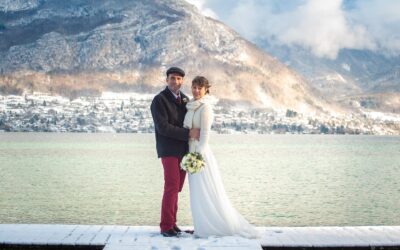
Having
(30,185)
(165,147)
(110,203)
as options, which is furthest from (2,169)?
(165,147)

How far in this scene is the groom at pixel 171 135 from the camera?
467 inches

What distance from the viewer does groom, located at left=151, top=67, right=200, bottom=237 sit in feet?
38.9

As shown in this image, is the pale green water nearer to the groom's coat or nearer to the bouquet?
the groom's coat

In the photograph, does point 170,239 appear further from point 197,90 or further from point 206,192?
point 197,90

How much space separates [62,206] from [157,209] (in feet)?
18.1

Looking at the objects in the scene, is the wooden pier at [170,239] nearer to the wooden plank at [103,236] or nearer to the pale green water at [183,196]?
the wooden plank at [103,236]

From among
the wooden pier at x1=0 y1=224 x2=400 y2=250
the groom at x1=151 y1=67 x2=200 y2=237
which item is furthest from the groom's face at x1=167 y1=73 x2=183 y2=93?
the wooden pier at x1=0 y1=224 x2=400 y2=250

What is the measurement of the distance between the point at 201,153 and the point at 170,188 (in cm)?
102

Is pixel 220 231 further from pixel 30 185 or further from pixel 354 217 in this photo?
pixel 30 185

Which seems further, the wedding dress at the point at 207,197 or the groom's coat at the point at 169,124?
the wedding dress at the point at 207,197

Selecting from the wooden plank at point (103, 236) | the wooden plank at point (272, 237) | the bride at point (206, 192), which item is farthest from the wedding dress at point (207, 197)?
the wooden plank at point (103, 236)

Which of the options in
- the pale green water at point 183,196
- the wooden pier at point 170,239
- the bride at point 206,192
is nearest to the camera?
the wooden pier at point 170,239

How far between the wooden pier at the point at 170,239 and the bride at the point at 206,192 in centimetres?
34

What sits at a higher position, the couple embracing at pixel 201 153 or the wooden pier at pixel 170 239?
the couple embracing at pixel 201 153
